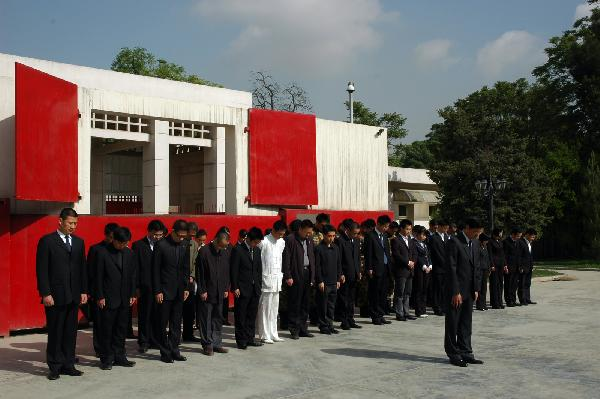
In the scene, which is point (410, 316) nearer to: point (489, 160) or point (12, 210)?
point (12, 210)

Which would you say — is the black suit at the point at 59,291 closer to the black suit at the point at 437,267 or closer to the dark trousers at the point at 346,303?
the dark trousers at the point at 346,303

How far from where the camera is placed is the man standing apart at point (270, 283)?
34.2 ft

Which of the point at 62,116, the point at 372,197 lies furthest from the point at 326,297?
the point at 372,197

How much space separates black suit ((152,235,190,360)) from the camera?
8.98 metres

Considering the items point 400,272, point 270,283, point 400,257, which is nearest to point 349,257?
point 400,257

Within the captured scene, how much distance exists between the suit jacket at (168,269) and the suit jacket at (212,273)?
16.4 inches

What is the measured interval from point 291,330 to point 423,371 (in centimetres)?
314

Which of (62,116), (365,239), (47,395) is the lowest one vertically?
(47,395)

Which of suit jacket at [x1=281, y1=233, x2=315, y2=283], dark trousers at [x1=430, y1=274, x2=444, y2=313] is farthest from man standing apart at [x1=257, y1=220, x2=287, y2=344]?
dark trousers at [x1=430, y1=274, x2=444, y2=313]

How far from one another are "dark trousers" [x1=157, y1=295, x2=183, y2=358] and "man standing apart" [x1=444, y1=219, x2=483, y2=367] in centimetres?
361

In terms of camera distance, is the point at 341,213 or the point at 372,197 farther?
the point at 372,197

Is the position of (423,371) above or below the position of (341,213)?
below

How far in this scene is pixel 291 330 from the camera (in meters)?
10.8

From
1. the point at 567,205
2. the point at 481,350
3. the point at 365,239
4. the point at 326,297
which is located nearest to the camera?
the point at 481,350
